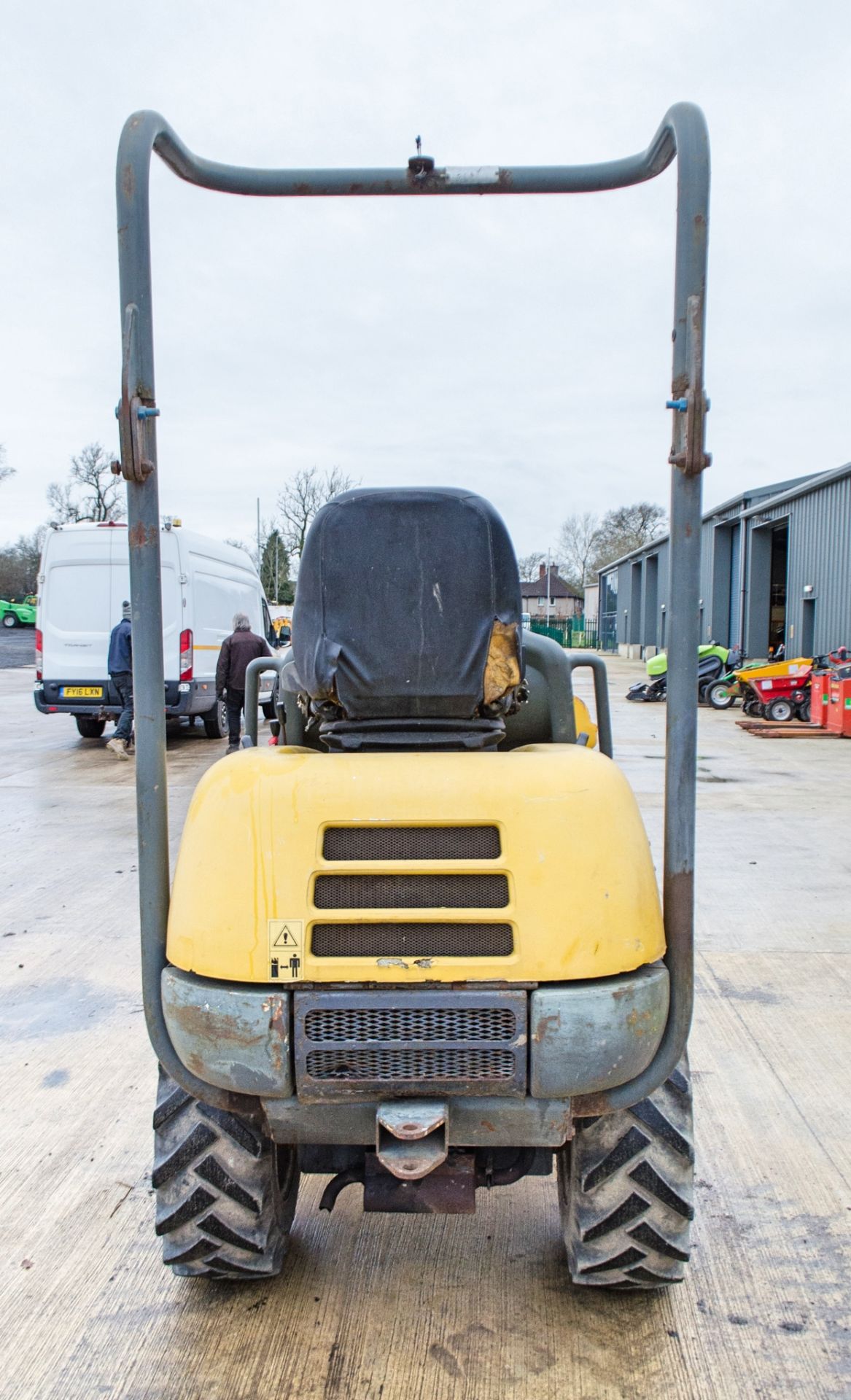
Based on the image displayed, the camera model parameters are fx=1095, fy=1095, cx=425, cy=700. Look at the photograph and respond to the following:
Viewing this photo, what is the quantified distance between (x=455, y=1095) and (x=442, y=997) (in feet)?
0.83

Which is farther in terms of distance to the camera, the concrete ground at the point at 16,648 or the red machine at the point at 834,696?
the concrete ground at the point at 16,648

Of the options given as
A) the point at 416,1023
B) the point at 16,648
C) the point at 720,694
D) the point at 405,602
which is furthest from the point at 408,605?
the point at 16,648

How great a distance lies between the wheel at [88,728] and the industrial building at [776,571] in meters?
9.16

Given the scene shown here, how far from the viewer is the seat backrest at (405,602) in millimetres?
2488

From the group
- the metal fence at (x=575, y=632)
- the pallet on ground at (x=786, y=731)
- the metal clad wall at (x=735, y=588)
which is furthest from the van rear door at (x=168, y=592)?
the metal fence at (x=575, y=632)

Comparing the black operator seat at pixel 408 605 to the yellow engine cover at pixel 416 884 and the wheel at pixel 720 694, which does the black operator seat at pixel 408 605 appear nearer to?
the yellow engine cover at pixel 416 884

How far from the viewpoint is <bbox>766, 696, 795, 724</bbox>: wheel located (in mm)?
18516

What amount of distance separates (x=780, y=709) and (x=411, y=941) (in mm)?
17323

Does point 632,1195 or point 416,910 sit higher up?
point 416,910

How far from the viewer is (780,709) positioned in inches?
730

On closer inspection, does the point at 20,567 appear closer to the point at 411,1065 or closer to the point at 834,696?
the point at 834,696

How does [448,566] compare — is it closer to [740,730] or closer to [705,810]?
[705,810]

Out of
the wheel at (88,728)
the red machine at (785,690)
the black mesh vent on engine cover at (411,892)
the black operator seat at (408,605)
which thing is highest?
the black operator seat at (408,605)

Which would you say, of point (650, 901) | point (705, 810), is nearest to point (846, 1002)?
point (650, 901)
